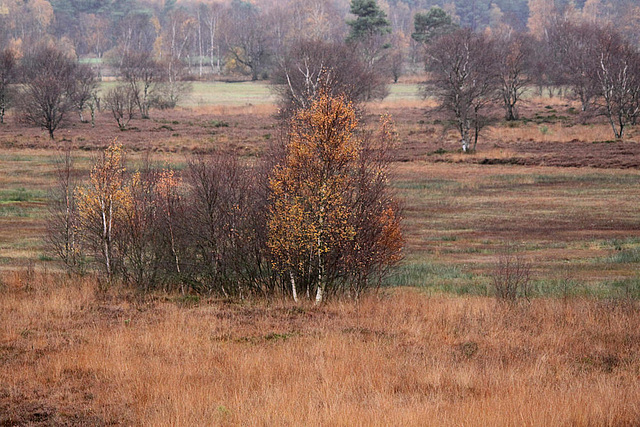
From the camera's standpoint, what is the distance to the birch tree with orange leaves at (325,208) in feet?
60.0

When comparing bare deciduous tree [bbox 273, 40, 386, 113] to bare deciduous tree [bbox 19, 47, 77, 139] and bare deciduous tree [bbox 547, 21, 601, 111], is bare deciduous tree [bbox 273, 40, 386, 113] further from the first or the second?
bare deciduous tree [bbox 547, 21, 601, 111]

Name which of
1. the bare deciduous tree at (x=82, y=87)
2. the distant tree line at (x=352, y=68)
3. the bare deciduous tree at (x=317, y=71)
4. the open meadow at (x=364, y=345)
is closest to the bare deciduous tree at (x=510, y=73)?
the distant tree line at (x=352, y=68)

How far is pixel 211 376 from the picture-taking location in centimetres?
1059

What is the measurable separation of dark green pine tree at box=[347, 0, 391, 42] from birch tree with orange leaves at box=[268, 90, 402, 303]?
300 ft

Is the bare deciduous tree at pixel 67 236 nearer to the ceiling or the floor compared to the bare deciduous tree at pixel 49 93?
nearer to the floor

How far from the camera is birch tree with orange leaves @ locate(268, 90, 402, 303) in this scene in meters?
18.3

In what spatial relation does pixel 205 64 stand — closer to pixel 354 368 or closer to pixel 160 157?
pixel 160 157

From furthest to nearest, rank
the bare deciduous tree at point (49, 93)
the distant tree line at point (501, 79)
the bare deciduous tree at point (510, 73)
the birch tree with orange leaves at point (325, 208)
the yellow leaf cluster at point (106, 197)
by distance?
1. the bare deciduous tree at point (510, 73)
2. the bare deciduous tree at point (49, 93)
3. the distant tree line at point (501, 79)
4. the yellow leaf cluster at point (106, 197)
5. the birch tree with orange leaves at point (325, 208)

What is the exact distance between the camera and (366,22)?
359ft

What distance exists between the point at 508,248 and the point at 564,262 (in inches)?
115

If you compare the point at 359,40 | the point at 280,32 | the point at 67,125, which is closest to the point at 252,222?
the point at 67,125

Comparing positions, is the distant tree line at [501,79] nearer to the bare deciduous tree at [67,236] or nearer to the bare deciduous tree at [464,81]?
the bare deciduous tree at [464,81]

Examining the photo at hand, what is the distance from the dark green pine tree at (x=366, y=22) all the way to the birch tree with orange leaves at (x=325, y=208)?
300 feet

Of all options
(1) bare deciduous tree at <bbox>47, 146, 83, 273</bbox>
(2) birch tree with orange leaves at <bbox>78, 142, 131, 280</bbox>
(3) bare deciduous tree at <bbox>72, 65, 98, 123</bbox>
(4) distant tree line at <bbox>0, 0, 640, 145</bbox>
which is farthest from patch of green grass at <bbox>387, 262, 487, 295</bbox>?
(3) bare deciduous tree at <bbox>72, 65, 98, 123</bbox>
